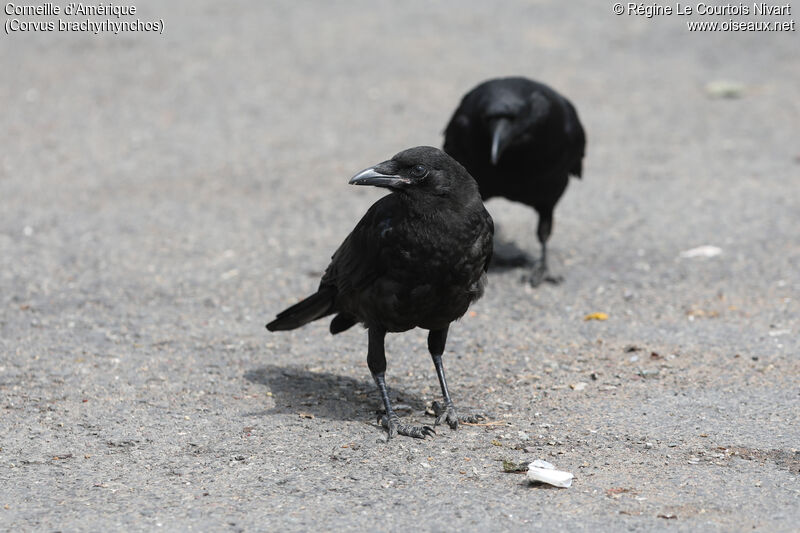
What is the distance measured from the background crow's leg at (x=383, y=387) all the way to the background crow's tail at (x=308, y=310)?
17.8 inches

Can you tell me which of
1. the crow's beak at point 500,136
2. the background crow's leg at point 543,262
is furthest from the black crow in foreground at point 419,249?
the background crow's leg at point 543,262

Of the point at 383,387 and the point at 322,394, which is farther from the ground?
the point at 383,387

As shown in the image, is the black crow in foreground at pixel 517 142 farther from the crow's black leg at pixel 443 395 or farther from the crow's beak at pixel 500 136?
the crow's black leg at pixel 443 395

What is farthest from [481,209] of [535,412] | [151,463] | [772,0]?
[772,0]

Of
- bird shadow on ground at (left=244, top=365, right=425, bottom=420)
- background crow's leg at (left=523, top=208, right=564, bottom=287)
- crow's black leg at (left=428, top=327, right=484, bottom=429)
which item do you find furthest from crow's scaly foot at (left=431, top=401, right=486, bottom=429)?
background crow's leg at (left=523, top=208, right=564, bottom=287)

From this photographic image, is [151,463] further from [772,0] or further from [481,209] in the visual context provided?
[772,0]

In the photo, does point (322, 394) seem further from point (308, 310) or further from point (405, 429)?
point (405, 429)

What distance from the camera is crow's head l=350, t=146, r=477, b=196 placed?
469cm

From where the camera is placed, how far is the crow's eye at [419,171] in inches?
185

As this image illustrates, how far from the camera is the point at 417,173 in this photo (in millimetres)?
4707

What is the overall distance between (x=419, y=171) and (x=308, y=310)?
1.19 m

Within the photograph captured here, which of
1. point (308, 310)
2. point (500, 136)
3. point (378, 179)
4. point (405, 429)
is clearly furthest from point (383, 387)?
point (500, 136)

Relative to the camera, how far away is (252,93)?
11672 millimetres

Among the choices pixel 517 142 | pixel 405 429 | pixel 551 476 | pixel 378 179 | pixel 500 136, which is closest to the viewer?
pixel 551 476
